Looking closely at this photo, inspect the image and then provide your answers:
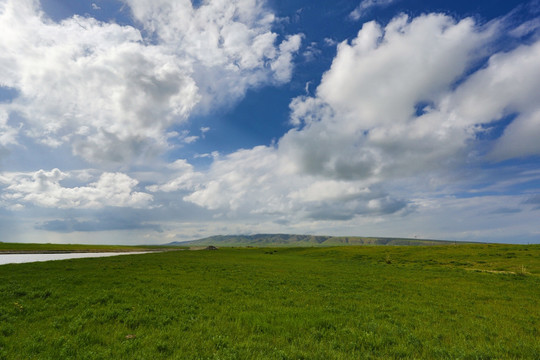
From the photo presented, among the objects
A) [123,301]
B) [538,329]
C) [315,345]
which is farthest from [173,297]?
[538,329]

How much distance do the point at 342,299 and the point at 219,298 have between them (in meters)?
9.67

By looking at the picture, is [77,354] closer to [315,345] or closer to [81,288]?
[315,345]

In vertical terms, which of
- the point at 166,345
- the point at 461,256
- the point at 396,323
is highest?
the point at 166,345

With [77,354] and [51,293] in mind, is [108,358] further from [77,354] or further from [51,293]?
[51,293]

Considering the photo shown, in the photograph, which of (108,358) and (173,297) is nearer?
(108,358)

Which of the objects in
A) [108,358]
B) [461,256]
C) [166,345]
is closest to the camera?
[108,358]

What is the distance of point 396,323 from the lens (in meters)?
14.1

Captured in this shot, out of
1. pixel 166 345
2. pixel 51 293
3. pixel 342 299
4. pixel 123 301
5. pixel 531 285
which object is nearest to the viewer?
pixel 166 345

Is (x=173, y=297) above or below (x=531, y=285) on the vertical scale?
above

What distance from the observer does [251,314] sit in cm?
Result: 1460

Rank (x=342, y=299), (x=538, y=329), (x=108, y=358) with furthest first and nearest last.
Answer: (x=342, y=299) < (x=538, y=329) < (x=108, y=358)

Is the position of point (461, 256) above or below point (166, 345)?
below

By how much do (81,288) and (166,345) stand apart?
15.6m

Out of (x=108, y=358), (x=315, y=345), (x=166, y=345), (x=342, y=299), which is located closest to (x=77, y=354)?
(x=108, y=358)
